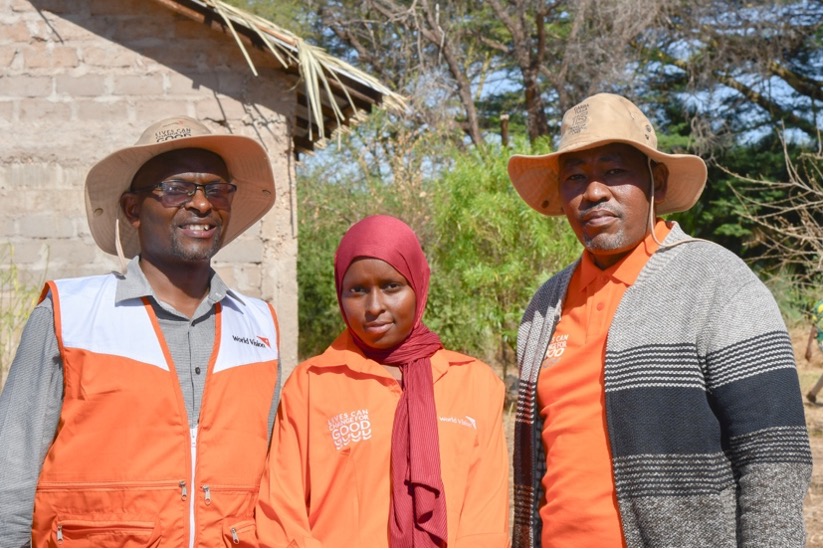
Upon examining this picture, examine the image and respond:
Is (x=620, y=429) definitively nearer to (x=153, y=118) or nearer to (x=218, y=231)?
(x=218, y=231)

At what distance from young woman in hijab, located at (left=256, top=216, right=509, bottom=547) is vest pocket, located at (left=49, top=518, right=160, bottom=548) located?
0.33 metres

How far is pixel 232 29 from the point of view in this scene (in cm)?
623

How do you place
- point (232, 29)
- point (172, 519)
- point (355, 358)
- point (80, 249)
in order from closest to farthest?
1. point (172, 519)
2. point (355, 358)
3. point (232, 29)
4. point (80, 249)

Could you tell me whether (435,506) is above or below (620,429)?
below

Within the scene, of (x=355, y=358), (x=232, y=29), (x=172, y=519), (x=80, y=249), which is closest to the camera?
(x=172, y=519)

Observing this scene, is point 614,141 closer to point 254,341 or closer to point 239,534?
point 254,341

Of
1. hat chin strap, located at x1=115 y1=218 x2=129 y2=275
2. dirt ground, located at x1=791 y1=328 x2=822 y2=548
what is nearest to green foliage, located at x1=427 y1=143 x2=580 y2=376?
dirt ground, located at x1=791 y1=328 x2=822 y2=548

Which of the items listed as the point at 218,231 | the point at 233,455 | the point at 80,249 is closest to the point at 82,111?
the point at 80,249

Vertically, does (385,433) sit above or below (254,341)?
below

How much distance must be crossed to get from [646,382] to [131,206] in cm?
171

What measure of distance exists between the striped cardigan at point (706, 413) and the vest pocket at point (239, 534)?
3.53ft

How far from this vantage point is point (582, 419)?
2.68 m

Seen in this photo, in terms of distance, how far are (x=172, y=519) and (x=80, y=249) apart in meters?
4.57

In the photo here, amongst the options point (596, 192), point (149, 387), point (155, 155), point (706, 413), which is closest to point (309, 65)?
point (155, 155)
